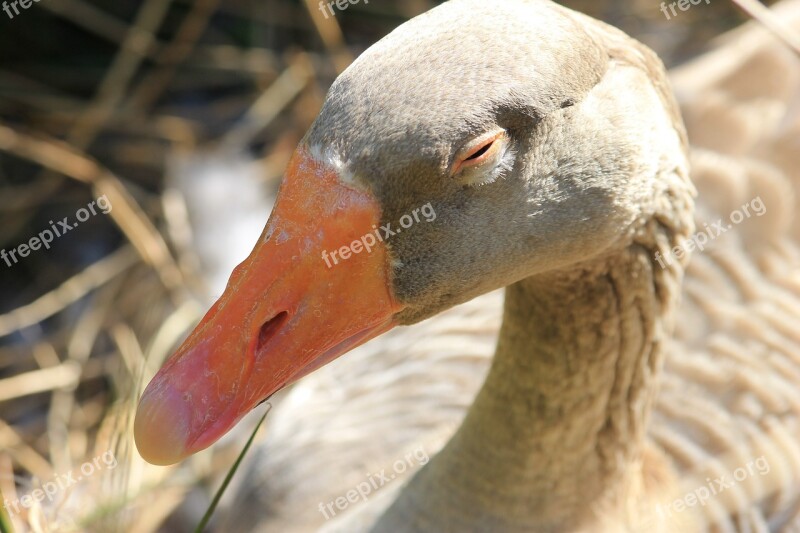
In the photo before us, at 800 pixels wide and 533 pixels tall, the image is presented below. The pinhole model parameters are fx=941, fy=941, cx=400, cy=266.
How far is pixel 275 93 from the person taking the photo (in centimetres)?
468

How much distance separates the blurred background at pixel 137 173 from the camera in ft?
12.5

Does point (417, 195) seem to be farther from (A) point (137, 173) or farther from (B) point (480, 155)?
(A) point (137, 173)

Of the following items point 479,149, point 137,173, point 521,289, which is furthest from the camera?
point 137,173

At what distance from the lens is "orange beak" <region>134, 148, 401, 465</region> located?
1763 millimetres

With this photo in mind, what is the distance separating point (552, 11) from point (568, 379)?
89 cm

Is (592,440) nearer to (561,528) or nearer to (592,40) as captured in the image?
(561,528)

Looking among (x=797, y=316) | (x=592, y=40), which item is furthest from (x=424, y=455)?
(x=592, y=40)

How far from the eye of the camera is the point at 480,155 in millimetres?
1743

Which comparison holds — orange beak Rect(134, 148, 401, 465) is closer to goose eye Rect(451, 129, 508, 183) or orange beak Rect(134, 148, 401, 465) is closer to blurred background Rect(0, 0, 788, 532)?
goose eye Rect(451, 129, 508, 183)

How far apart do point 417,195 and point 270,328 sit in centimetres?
39

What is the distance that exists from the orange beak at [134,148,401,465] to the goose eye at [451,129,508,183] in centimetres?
18

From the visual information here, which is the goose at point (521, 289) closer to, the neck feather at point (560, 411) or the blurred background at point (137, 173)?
the neck feather at point (560, 411)

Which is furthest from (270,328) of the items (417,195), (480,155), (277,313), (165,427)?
(480,155)

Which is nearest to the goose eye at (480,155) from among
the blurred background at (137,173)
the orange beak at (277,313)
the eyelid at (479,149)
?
the eyelid at (479,149)
